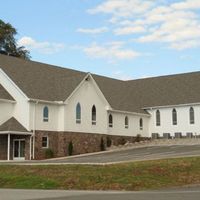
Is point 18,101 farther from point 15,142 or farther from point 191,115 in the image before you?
point 191,115

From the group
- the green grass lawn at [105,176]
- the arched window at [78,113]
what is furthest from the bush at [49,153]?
the green grass lawn at [105,176]

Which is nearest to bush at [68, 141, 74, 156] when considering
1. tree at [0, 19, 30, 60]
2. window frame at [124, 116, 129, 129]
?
window frame at [124, 116, 129, 129]

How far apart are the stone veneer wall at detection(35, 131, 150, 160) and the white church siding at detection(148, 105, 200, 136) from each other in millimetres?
9954

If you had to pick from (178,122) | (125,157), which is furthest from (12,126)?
(178,122)

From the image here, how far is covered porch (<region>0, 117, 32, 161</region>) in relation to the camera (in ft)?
146

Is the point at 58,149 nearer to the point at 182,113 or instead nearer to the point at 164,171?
the point at 182,113

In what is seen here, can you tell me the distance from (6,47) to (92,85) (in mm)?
23565

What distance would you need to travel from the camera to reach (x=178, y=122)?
59469 mm

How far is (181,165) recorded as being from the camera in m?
29.5

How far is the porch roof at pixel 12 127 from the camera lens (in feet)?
144

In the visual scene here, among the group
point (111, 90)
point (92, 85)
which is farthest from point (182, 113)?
point (92, 85)

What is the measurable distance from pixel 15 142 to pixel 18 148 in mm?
598

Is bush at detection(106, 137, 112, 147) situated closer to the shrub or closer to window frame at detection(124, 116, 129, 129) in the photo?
the shrub

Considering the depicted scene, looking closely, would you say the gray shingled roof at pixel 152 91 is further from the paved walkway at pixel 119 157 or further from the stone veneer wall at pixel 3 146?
the stone veneer wall at pixel 3 146
